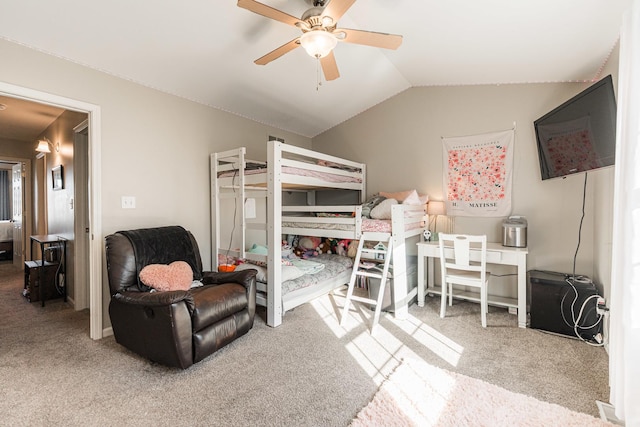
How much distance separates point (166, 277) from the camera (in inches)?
93.8

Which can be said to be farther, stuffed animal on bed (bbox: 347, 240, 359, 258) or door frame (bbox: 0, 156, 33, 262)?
door frame (bbox: 0, 156, 33, 262)

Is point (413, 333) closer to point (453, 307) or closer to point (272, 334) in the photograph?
point (453, 307)

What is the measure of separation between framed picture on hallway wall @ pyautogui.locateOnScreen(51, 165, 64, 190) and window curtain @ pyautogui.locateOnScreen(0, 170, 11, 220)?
4.11 metres

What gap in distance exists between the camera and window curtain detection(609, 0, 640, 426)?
1387 mm

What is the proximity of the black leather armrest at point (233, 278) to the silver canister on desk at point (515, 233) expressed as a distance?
103 inches

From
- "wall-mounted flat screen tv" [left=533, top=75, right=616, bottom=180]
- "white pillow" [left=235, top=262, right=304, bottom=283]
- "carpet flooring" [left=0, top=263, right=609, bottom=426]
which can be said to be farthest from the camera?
"white pillow" [left=235, top=262, right=304, bottom=283]

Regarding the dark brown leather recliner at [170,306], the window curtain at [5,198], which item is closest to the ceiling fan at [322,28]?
the dark brown leather recliner at [170,306]

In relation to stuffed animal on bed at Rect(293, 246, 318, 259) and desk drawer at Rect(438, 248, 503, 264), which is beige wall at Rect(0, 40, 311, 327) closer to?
stuffed animal on bed at Rect(293, 246, 318, 259)

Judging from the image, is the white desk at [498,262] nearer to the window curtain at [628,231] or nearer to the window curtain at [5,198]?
the window curtain at [628,231]

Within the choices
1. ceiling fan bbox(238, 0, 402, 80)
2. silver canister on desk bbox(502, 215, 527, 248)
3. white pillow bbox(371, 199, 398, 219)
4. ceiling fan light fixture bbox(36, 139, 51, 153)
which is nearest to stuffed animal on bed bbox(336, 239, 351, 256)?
white pillow bbox(371, 199, 398, 219)

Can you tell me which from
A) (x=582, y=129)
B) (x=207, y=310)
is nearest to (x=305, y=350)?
(x=207, y=310)

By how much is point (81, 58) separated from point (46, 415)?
2.54 metres

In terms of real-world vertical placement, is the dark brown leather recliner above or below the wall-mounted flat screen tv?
below

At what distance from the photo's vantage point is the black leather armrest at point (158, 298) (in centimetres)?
201
